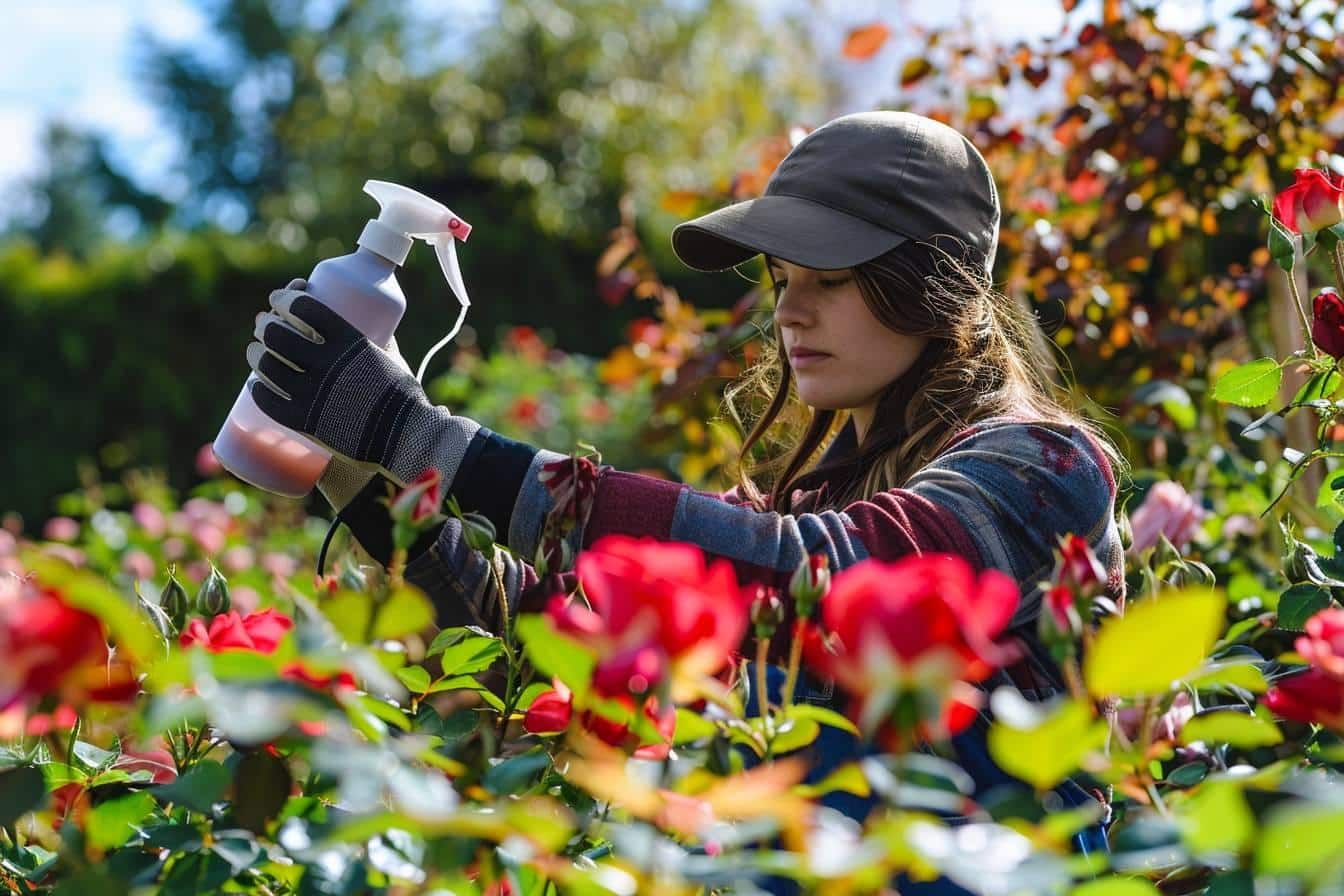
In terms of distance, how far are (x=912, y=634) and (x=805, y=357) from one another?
85 centimetres

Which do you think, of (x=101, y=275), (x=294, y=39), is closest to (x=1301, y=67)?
(x=101, y=275)

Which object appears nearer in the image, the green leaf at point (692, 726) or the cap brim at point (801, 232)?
the green leaf at point (692, 726)


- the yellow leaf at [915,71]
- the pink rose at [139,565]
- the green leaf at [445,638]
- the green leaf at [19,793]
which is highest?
the green leaf at [19,793]

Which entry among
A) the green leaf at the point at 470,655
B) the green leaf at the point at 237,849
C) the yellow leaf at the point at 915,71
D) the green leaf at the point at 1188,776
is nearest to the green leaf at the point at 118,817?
the green leaf at the point at 237,849

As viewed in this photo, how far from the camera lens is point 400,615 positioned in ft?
1.83

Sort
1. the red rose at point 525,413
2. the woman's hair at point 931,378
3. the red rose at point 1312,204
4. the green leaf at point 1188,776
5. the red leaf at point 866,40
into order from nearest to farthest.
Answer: the green leaf at point 1188,776 < the red rose at point 1312,204 < the woman's hair at point 931,378 < the red leaf at point 866,40 < the red rose at point 525,413

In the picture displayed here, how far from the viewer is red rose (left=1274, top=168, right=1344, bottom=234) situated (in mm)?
1071

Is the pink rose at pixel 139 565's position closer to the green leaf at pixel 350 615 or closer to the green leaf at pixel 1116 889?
the green leaf at pixel 350 615

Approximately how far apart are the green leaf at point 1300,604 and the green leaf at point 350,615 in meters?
0.76

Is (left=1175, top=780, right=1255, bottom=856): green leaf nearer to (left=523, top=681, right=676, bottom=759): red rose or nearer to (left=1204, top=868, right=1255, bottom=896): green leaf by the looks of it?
(left=1204, top=868, right=1255, bottom=896): green leaf

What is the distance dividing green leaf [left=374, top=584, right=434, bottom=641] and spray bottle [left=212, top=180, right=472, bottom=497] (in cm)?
65

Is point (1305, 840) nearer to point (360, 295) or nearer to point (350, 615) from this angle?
point (350, 615)

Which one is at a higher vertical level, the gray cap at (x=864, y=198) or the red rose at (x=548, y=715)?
the gray cap at (x=864, y=198)

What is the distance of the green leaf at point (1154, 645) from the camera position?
0.48 m
